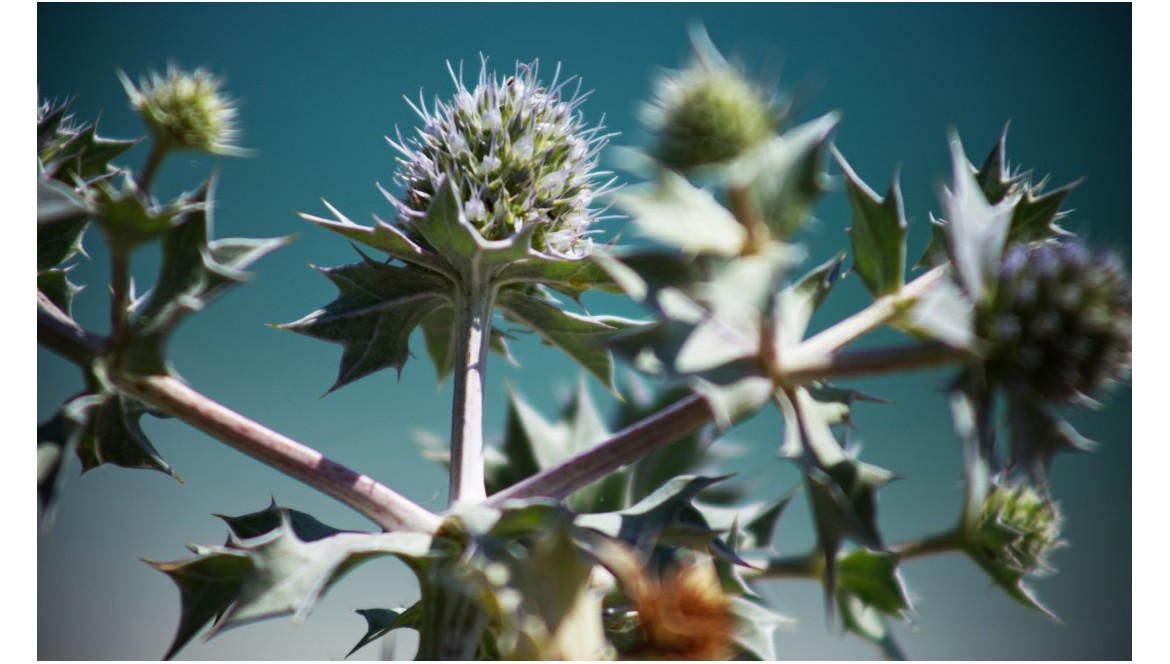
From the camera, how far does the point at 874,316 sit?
0.63 meters

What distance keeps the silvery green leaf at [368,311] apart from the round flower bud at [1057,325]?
529 mm

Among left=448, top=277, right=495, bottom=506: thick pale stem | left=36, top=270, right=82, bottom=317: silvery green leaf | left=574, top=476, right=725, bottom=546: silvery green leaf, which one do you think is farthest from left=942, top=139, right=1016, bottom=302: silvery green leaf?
left=36, top=270, right=82, bottom=317: silvery green leaf

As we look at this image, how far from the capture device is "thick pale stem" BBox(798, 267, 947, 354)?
23.8 inches

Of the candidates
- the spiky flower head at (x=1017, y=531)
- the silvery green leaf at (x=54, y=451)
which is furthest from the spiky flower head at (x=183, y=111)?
the spiky flower head at (x=1017, y=531)

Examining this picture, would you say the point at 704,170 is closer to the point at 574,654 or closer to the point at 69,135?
the point at 574,654

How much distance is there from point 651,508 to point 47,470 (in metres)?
0.39

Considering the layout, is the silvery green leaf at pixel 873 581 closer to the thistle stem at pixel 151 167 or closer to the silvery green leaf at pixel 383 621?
the silvery green leaf at pixel 383 621

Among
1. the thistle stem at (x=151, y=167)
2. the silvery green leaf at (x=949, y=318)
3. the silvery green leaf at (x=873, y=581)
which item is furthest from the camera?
the silvery green leaf at (x=873, y=581)

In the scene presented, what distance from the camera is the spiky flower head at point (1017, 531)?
85 cm

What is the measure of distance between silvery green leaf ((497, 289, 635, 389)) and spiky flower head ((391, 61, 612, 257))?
6cm

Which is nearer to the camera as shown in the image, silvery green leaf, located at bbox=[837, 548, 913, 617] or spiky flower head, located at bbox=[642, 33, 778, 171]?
spiky flower head, located at bbox=[642, 33, 778, 171]

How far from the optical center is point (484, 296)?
0.86 metres

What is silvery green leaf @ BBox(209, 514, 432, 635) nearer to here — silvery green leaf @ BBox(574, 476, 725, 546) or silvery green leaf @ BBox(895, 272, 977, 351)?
silvery green leaf @ BBox(574, 476, 725, 546)

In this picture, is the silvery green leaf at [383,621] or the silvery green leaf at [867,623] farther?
the silvery green leaf at [867,623]
